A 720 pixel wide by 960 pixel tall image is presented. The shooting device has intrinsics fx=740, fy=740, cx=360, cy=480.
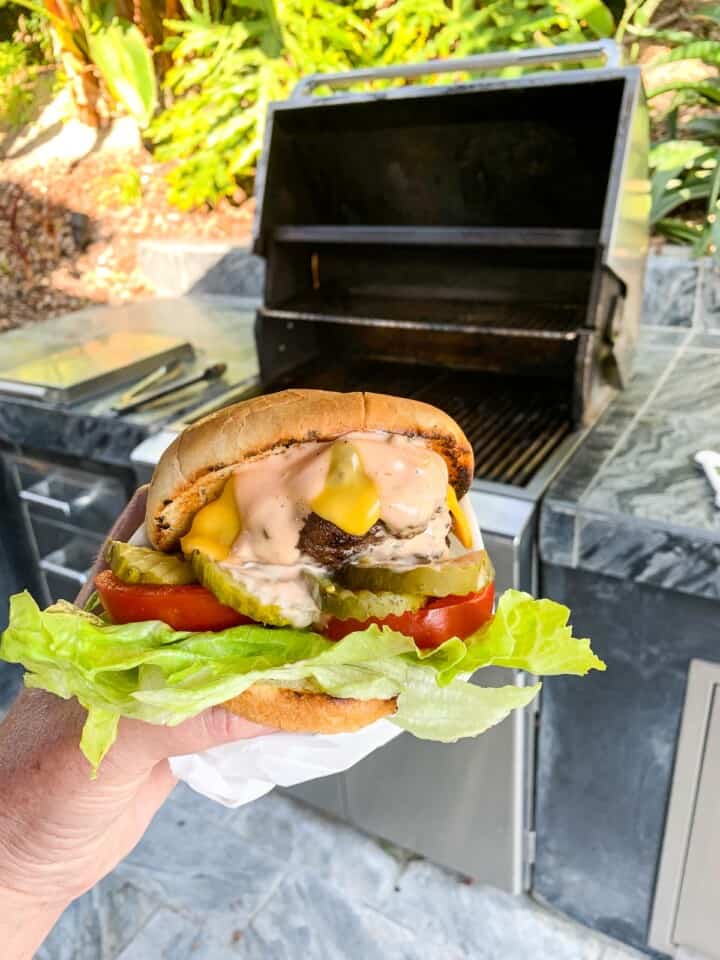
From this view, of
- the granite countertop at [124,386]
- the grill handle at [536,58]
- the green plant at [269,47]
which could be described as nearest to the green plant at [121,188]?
the green plant at [269,47]

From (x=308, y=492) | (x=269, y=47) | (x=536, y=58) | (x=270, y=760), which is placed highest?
(x=269, y=47)

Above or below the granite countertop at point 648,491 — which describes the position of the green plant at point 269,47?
above

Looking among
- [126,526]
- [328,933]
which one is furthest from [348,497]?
[328,933]

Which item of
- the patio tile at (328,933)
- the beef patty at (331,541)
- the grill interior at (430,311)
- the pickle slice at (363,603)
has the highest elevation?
the beef patty at (331,541)

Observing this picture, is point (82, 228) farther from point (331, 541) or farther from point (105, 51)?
point (331, 541)

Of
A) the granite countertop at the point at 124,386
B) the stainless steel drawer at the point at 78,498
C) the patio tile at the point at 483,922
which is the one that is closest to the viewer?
the patio tile at the point at 483,922

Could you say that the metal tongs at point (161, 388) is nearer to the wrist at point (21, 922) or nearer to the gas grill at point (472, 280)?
the gas grill at point (472, 280)
